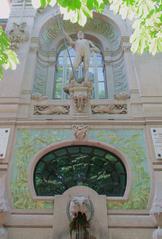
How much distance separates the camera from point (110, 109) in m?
11.0

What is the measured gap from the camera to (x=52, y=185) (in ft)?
30.2

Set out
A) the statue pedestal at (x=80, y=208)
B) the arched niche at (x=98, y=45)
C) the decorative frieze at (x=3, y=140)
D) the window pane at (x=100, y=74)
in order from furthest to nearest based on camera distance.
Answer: the window pane at (x=100, y=74) < the arched niche at (x=98, y=45) < the decorative frieze at (x=3, y=140) < the statue pedestal at (x=80, y=208)

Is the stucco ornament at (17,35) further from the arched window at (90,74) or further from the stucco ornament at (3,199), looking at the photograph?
the stucco ornament at (3,199)

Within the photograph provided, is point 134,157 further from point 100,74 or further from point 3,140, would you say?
point 100,74

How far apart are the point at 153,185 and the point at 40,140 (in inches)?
138

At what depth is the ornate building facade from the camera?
26.5ft

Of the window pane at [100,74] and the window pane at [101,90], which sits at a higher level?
the window pane at [100,74]

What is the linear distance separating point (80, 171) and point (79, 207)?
1.75 metres

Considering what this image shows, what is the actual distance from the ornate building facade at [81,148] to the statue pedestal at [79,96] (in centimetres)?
3

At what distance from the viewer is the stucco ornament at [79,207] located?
7844mm

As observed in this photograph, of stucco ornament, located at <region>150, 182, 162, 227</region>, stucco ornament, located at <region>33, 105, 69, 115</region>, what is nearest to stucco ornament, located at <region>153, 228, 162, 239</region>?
A: stucco ornament, located at <region>150, 182, 162, 227</region>

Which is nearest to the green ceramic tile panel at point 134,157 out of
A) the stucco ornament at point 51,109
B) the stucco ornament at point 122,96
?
the stucco ornament at point 51,109

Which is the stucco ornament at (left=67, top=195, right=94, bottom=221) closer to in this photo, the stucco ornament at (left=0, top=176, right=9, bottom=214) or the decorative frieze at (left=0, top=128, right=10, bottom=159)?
the stucco ornament at (left=0, top=176, right=9, bottom=214)

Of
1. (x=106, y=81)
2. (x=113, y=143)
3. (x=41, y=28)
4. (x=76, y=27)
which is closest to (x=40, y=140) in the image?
(x=113, y=143)
